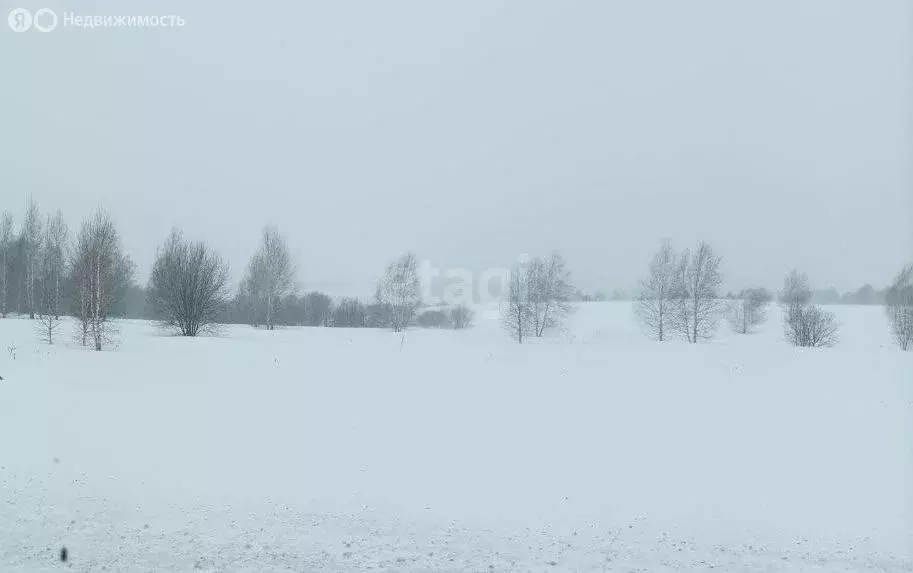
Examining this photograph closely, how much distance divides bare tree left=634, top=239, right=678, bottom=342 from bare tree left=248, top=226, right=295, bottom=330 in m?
30.5

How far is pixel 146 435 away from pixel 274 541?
5.41 m

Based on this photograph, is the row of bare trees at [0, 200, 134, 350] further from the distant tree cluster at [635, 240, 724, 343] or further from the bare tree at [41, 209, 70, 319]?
the distant tree cluster at [635, 240, 724, 343]

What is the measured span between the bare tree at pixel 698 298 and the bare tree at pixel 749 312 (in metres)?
10.4

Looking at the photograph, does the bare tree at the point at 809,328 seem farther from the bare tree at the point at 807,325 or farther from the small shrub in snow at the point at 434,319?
the small shrub in snow at the point at 434,319

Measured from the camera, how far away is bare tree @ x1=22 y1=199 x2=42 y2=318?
3906 centimetres

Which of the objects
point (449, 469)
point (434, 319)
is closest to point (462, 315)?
point (434, 319)

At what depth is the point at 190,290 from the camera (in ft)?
97.5

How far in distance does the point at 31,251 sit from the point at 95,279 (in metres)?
27.4

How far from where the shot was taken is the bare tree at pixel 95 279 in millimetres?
21141

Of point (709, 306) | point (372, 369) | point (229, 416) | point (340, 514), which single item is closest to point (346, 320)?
point (709, 306)

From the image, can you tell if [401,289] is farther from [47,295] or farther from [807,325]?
[807,325]

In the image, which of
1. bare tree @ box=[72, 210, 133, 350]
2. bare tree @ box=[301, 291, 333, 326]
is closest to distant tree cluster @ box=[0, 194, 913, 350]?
bare tree @ box=[72, 210, 133, 350]

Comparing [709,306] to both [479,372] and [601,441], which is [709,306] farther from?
[601,441]

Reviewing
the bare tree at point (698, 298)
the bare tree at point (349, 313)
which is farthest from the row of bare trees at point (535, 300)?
the bare tree at point (349, 313)
